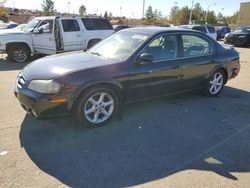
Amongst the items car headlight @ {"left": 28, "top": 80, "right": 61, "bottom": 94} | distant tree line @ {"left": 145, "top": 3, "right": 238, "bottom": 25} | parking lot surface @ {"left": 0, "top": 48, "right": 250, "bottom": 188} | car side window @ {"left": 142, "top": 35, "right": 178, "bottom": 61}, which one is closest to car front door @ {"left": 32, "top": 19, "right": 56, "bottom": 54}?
parking lot surface @ {"left": 0, "top": 48, "right": 250, "bottom": 188}

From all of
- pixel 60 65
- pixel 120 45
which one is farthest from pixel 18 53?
pixel 60 65

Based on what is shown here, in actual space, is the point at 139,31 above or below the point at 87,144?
above

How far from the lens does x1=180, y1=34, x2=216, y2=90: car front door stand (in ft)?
18.3

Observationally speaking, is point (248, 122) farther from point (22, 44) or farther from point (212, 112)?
point (22, 44)

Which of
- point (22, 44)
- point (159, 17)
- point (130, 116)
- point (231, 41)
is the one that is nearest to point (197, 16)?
point (159, 17)

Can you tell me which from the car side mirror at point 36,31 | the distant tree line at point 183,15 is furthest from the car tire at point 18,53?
the distant tree line at point 183,15

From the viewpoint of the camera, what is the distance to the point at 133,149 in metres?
3.90

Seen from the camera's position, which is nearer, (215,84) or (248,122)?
(248,122)

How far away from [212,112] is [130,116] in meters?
1.74

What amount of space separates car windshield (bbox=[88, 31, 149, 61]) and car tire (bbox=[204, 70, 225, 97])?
215cm

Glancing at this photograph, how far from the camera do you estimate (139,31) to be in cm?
541

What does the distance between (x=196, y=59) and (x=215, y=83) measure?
112cm

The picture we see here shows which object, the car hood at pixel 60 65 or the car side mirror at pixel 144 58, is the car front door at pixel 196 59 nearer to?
the car side mirror at pixel 144 58

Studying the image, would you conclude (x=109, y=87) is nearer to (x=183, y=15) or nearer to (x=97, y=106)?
(x=97, y=106)
